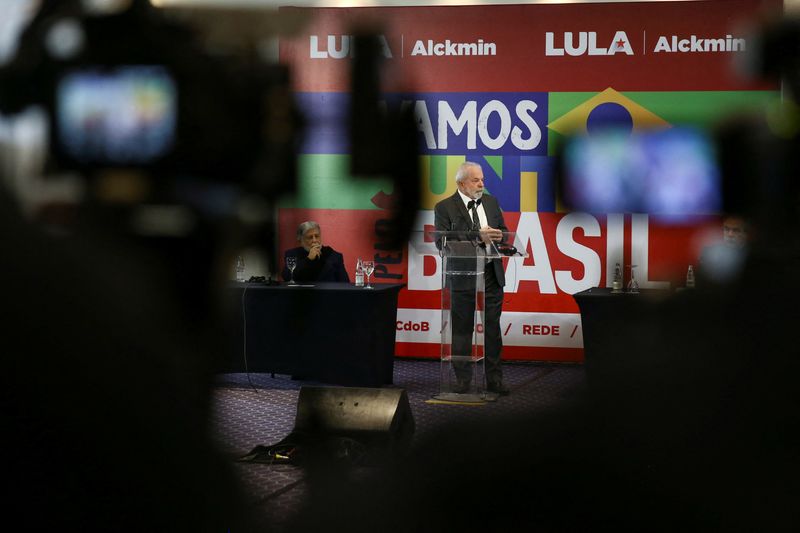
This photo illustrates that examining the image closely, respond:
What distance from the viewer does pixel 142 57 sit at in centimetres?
146

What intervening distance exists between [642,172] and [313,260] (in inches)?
119

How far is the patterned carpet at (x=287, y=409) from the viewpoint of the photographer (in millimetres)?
2102

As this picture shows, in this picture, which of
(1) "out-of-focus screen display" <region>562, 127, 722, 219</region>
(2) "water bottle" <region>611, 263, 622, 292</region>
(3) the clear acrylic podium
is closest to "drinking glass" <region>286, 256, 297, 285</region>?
(3) the clear acrylic podium

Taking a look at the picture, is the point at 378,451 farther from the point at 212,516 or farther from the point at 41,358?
the point at 41,358

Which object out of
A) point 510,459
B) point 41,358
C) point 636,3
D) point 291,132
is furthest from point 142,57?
point 636,3

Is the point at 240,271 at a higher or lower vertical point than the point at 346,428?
higher

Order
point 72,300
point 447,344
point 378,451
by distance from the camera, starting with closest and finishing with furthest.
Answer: point 72,300 < point 378,451 < point 447,344

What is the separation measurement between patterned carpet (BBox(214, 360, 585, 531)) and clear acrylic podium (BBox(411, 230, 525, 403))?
119mm

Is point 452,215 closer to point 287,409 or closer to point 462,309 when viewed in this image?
point 462,309

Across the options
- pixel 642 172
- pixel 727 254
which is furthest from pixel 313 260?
pixel 642 172

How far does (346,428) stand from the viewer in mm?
2566

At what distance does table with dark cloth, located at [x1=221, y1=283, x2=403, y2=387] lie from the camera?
13.5 feet

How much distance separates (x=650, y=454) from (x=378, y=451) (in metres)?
0.77

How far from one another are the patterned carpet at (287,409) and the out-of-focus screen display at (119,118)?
42cm
